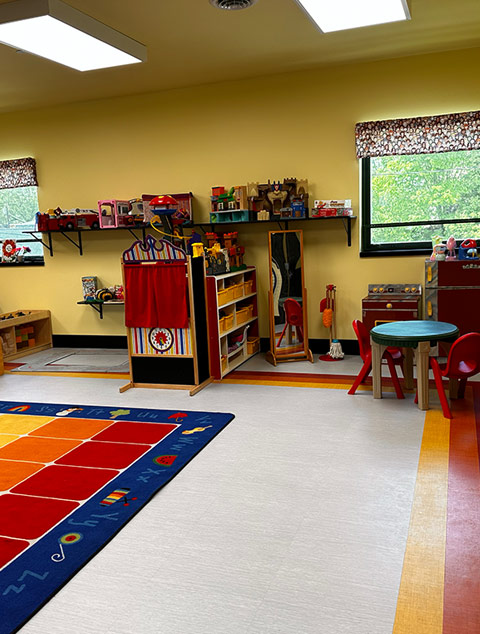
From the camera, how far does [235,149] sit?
6484mm

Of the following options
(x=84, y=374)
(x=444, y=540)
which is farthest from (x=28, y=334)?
(x=444, y=540)

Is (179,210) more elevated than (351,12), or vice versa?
(351,12)

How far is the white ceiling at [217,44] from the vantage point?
4.31 m

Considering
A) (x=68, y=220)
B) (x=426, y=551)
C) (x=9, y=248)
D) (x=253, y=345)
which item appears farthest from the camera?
(x=9, y=248)

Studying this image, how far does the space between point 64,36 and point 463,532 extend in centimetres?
402

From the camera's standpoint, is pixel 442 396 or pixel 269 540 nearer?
pixel 269 540

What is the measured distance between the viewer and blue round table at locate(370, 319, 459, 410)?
4.29m

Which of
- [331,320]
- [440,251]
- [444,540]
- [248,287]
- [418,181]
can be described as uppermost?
[418,181]

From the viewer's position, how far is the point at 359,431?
4.02 metres

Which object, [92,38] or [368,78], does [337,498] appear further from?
[368,78]

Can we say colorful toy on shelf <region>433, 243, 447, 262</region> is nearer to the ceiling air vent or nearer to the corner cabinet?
the corner cabinet

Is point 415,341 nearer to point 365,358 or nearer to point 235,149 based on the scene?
point 365,358

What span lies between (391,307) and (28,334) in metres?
4.66

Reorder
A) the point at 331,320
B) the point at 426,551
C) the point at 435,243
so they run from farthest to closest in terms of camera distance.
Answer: the point at 331,320, the point at 435,243, the point at 426,551
